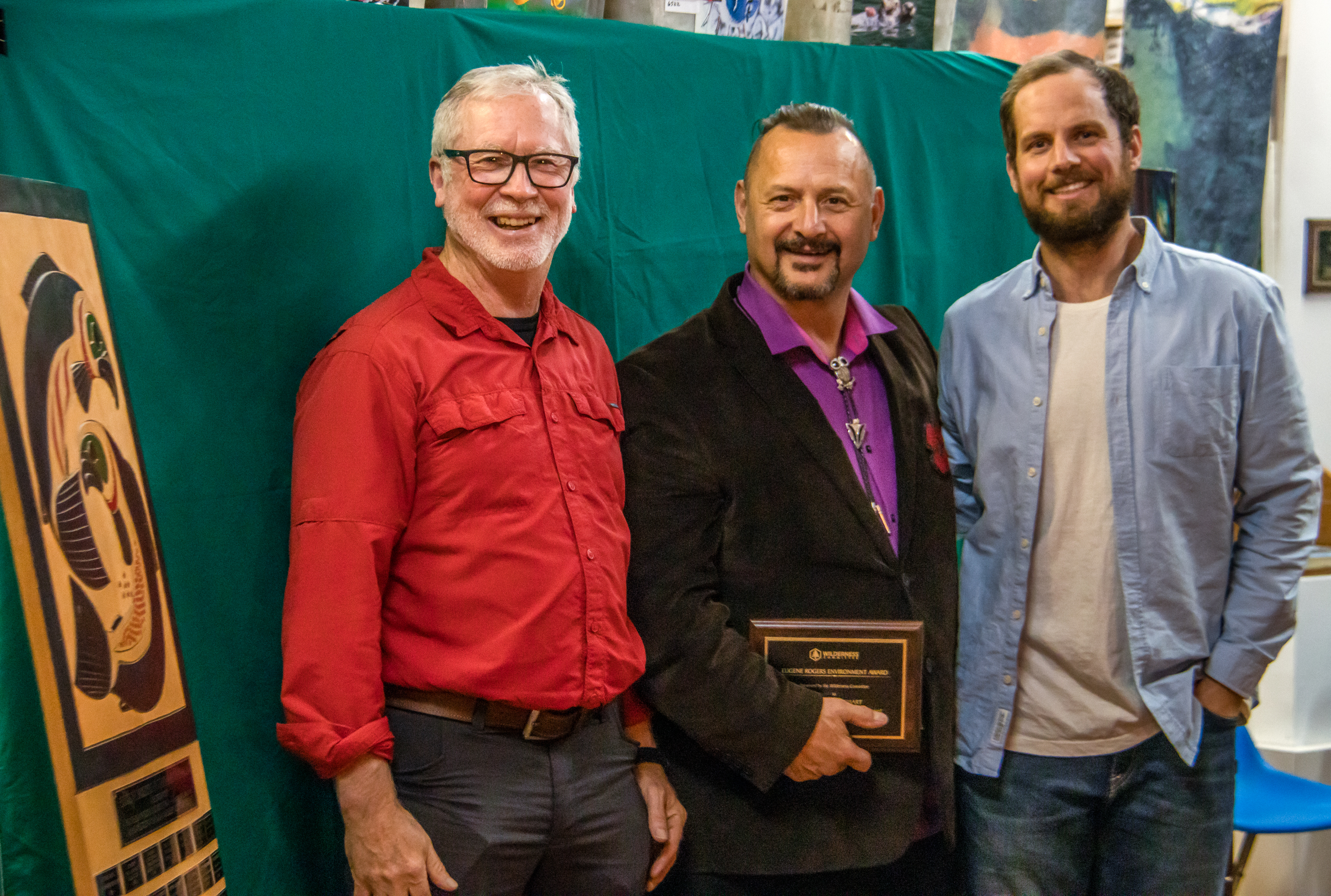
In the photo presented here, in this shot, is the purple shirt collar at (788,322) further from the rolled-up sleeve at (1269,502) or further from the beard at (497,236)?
the rolled-up sleeve at (1269,502)

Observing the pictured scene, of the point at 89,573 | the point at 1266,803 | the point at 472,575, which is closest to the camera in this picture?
the point at 89,573

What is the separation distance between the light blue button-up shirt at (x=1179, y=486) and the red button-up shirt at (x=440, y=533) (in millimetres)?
810

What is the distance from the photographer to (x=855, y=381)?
217cm

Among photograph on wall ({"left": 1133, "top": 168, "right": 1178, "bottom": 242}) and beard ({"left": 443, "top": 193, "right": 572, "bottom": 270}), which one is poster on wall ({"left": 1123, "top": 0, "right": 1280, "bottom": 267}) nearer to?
photograph on wall ({"left": 1133, "top": 168, "right": 1178, "bottom": 242})

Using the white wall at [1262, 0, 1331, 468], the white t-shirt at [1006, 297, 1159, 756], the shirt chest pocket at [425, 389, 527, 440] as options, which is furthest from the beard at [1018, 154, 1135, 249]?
the white wall at [1262, 0, 1331, 468]

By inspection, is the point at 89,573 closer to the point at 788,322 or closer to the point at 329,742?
the point at 329,742

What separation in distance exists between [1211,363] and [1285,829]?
4.93 feet

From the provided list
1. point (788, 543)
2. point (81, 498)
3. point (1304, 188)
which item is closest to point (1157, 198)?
point (1304, 188)

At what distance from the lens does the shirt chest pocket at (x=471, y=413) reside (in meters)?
1.76

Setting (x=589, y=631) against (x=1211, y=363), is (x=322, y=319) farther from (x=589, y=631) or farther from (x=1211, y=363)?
(x=1211, y=363)

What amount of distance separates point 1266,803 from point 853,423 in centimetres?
186

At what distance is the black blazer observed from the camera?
1.92 m

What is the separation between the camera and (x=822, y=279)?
82.9 inches

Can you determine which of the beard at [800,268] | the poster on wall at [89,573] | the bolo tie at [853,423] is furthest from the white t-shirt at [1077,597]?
the poster on wall at [89,573]
